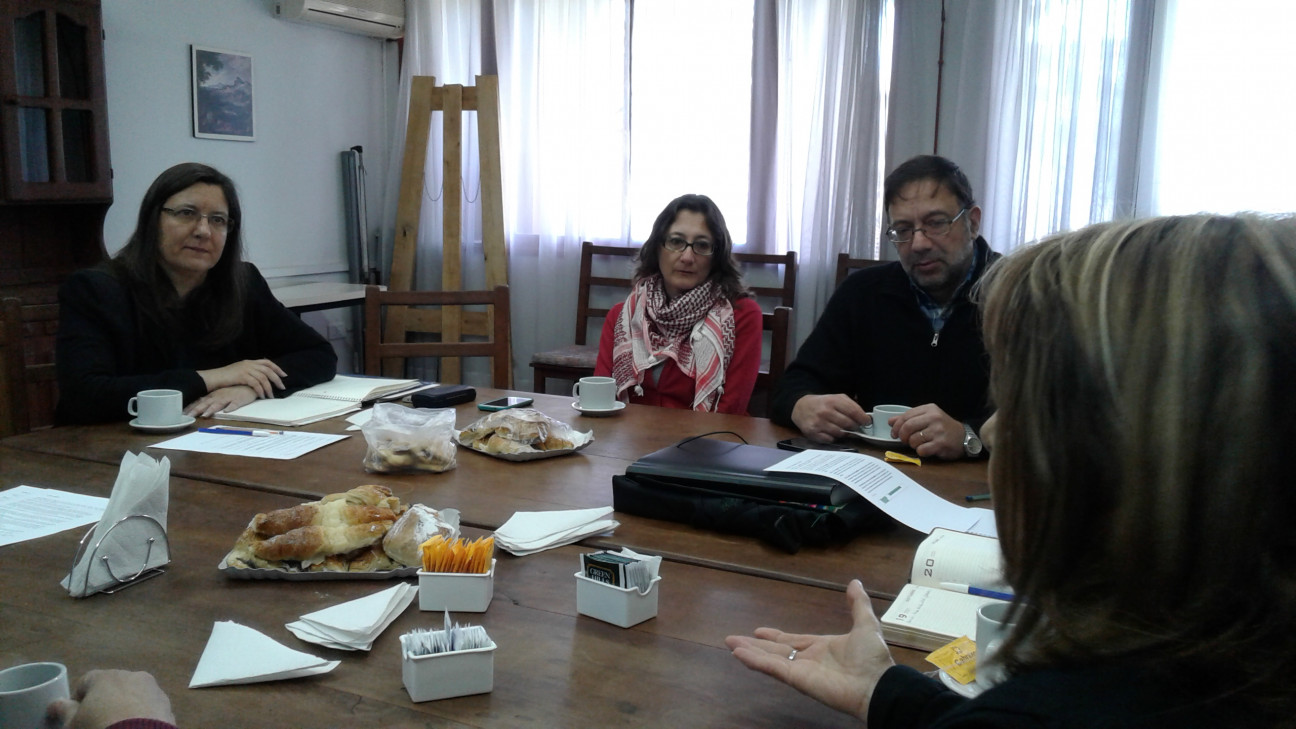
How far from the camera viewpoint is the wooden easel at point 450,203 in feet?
14.0

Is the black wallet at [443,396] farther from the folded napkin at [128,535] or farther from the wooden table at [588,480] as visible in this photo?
the folded napkin at [128,535]

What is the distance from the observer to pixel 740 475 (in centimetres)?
129

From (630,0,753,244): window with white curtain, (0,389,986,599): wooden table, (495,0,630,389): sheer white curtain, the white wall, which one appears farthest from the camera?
(495,0,630,389): sheer white curtain

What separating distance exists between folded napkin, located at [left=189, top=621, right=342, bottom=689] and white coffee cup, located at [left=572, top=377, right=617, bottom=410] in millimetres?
1114

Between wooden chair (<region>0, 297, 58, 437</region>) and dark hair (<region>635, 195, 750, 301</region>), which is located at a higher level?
dark hair (<region>635, 195, 750, 301</region>)

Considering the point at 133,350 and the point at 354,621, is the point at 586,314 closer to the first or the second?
the point at 133,350

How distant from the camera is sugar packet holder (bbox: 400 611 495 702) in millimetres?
792

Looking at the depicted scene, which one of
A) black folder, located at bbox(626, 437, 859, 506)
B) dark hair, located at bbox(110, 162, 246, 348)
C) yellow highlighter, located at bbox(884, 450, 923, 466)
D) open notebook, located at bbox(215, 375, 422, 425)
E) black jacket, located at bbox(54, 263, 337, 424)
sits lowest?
yellow highlighter, located at bbox(884, 450, 923, 466)

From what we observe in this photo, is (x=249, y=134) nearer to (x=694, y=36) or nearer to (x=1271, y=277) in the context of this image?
(x=694, y=36)

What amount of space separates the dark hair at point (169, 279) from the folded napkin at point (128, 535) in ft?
3.75

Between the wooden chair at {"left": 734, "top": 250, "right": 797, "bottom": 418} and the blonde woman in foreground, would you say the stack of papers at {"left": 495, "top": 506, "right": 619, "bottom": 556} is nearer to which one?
the blonde woman in foreground

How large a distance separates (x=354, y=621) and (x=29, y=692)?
276 millimetres

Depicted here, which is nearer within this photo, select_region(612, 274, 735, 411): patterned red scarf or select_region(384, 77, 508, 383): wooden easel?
select_region(612, 274, 735, 411): patterned red scarf

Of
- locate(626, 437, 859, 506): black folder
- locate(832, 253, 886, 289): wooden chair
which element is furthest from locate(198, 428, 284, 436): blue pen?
locate(832, 253, 886, 289): wooden chair
